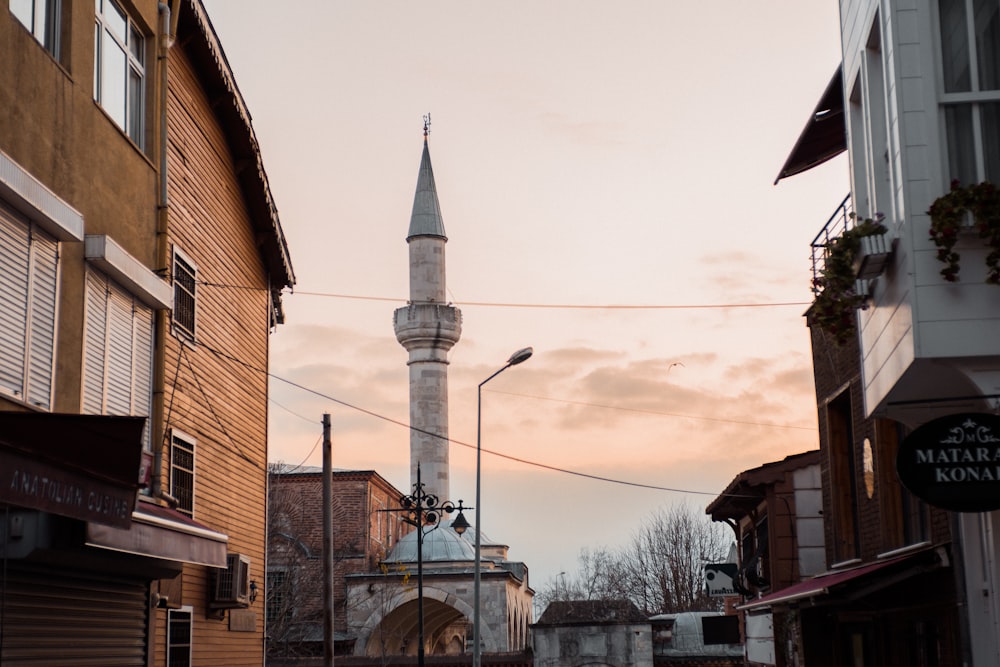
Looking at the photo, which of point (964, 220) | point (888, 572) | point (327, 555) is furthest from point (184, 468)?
point (964, 220)

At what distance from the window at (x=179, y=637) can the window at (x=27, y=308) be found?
547cm

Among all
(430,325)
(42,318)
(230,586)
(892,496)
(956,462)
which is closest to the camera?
(956,462)

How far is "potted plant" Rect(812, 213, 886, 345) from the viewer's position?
409 inches

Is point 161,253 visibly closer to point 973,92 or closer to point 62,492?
point 62,492

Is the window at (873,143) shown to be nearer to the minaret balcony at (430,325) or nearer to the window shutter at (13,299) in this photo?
the window shutter at (13,299)

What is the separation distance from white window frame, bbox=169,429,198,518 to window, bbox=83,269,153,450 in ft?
4.28

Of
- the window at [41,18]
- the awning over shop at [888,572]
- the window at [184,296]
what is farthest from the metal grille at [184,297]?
the awning over shop at [888,572]

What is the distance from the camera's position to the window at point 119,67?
13.9 meters

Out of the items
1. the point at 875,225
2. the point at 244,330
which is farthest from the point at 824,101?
the point at 244,330

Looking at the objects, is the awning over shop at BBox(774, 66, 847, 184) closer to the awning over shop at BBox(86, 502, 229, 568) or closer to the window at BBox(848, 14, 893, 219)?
the window at BBox(848, 14, 893, 219)

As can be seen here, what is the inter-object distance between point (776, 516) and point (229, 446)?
9570 mm

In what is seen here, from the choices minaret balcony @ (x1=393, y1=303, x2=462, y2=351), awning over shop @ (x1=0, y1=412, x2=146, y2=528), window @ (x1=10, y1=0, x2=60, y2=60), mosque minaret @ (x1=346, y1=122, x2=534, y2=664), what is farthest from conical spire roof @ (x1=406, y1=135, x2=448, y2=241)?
awning over shop @ (x1=0, y1=412, x2=146, y2=528)

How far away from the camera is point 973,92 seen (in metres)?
9.77

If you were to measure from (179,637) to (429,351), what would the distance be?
45435mm
